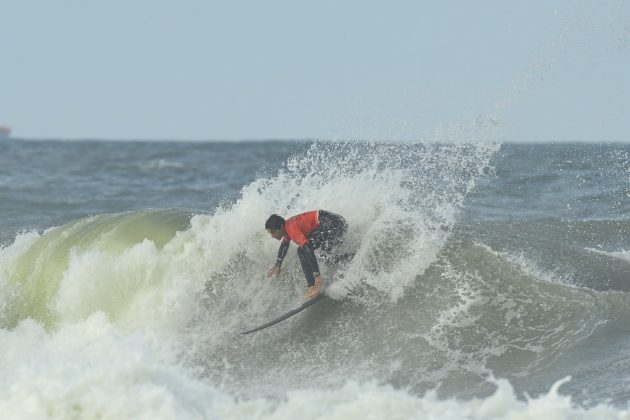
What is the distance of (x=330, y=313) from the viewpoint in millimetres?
9641

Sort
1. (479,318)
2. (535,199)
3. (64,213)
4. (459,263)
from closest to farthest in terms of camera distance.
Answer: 1. (479,318)
2. (459,263)
3. (535,199)
4. (64,213)

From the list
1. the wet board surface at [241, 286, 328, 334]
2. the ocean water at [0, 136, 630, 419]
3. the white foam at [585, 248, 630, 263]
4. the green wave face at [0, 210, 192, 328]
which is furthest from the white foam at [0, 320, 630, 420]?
the white foam at [585, 248, 630, 263]

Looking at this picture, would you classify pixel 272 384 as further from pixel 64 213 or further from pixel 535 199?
pixel 64 213

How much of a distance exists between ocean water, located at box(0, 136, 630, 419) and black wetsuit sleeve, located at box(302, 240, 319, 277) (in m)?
0.54

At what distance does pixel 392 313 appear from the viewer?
9562mm

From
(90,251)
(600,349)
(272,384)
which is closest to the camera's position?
(272,384)

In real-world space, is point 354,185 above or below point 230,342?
above

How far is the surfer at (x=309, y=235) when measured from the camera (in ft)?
30.2

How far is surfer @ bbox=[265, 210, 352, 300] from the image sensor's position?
362 inches

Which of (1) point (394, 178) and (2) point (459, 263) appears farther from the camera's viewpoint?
(1) point (394, 178)

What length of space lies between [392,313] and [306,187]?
2451mm

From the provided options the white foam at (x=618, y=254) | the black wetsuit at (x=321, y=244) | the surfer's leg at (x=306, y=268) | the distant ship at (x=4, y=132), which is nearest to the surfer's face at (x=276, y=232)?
the black wetsuit at (x=321, y=244)

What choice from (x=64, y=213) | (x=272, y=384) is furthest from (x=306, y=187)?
(x=64, y=213)

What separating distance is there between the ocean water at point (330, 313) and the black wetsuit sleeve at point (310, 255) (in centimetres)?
54
